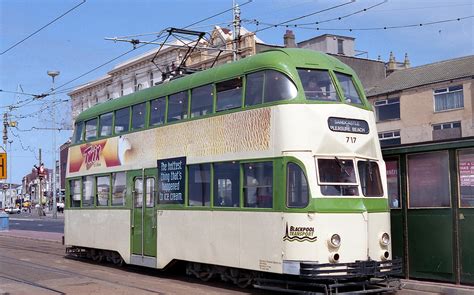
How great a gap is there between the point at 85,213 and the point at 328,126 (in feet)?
30.7

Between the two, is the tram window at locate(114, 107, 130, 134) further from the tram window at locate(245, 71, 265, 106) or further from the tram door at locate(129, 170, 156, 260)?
the tram window at locate(245, 71, 265, 106)

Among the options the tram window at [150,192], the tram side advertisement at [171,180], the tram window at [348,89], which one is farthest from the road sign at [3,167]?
the tram window at [348,89]

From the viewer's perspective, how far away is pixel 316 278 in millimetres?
10000

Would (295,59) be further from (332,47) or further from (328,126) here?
(332,47)

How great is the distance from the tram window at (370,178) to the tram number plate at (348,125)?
1.93 ft

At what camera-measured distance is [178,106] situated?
45.6ft

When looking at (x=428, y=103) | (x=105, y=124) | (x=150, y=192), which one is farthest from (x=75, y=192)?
(x=428, y=103)

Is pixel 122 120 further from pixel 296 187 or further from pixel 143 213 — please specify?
pixel 296 187

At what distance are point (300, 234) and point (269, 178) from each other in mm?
1212

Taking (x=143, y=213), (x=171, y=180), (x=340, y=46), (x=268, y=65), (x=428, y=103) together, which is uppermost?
(x=340, y=46)

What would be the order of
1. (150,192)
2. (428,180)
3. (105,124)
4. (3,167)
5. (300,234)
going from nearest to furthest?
1. (300,234)
2. (428,180)
3. (150,192)
4. (3,167)
5. (105,124)

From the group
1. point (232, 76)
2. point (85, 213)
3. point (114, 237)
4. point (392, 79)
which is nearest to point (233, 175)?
point (232, 76)

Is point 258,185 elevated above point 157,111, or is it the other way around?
point 157,111

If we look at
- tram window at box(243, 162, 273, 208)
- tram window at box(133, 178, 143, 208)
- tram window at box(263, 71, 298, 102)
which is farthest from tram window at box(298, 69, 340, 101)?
tram window at box(133, 178, 143, 208)
